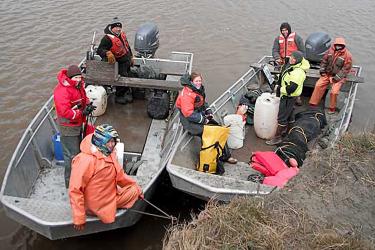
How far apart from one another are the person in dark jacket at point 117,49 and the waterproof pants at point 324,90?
361 cm

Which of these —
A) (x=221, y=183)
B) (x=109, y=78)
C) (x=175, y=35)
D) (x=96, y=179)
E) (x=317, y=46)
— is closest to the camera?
(x=96, y=179)

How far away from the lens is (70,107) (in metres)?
5.70

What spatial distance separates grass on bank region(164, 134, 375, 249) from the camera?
361cm

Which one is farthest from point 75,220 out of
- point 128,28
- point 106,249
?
point 128,28

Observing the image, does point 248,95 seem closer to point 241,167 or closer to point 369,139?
point 241,167

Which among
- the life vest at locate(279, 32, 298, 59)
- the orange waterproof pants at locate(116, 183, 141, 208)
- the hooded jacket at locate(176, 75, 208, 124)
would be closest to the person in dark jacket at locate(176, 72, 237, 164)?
the hooded jacket at locate(176, 75, 208, 124)

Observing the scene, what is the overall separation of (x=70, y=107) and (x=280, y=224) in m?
3.18

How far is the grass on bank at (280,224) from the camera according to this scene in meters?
3.61

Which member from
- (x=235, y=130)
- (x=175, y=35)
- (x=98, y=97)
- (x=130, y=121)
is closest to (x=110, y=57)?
(x=98, y=97)

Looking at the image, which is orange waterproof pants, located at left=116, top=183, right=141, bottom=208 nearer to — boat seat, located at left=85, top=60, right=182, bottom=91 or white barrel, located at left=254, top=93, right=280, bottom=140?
boat seat, located at left=85, top=60, right=182, bottom=91

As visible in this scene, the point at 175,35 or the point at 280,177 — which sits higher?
the point at 280,177

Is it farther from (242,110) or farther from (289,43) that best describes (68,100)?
(289,43)

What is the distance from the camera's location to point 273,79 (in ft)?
30.3

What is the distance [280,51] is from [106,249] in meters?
5.44
